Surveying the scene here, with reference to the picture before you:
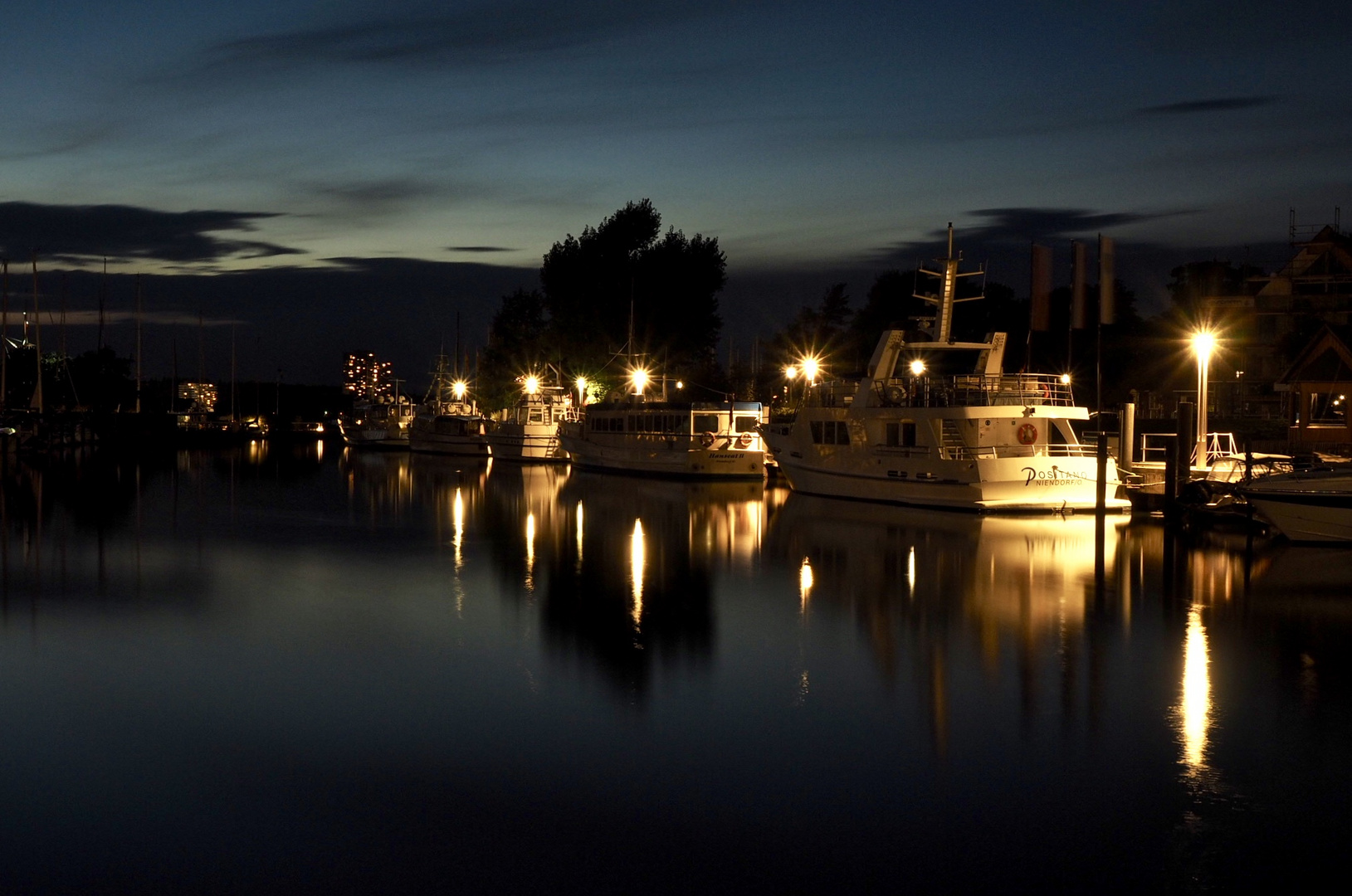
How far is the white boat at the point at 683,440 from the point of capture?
169ft

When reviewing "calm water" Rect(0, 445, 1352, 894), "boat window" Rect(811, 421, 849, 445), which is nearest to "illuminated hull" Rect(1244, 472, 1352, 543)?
"calm water" Rect(0, 445, 1352, 894)

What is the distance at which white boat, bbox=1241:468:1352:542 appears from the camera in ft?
87.1

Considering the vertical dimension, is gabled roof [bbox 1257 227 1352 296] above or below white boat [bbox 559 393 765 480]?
above

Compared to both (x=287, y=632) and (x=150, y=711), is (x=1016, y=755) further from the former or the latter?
(x=287, y=632)

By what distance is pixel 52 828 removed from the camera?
9750 mm

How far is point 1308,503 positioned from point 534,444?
48124 millimetres

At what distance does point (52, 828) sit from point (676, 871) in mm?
4553

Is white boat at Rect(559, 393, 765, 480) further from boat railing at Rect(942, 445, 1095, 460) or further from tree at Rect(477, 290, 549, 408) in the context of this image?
tree at Rect(477, 290, 549, 408)

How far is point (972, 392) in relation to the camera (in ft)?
120

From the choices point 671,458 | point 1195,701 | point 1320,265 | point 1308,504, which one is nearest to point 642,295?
point 671,458

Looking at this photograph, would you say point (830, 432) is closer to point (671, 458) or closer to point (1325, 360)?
point (671, 458)

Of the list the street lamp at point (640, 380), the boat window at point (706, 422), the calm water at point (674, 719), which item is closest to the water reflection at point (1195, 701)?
the calm water at point (674, 719)

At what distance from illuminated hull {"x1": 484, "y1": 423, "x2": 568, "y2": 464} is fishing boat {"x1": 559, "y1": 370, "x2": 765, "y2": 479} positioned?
10385mm

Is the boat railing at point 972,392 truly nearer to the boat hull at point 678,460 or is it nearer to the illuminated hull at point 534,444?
the boat hull at point 678,460
